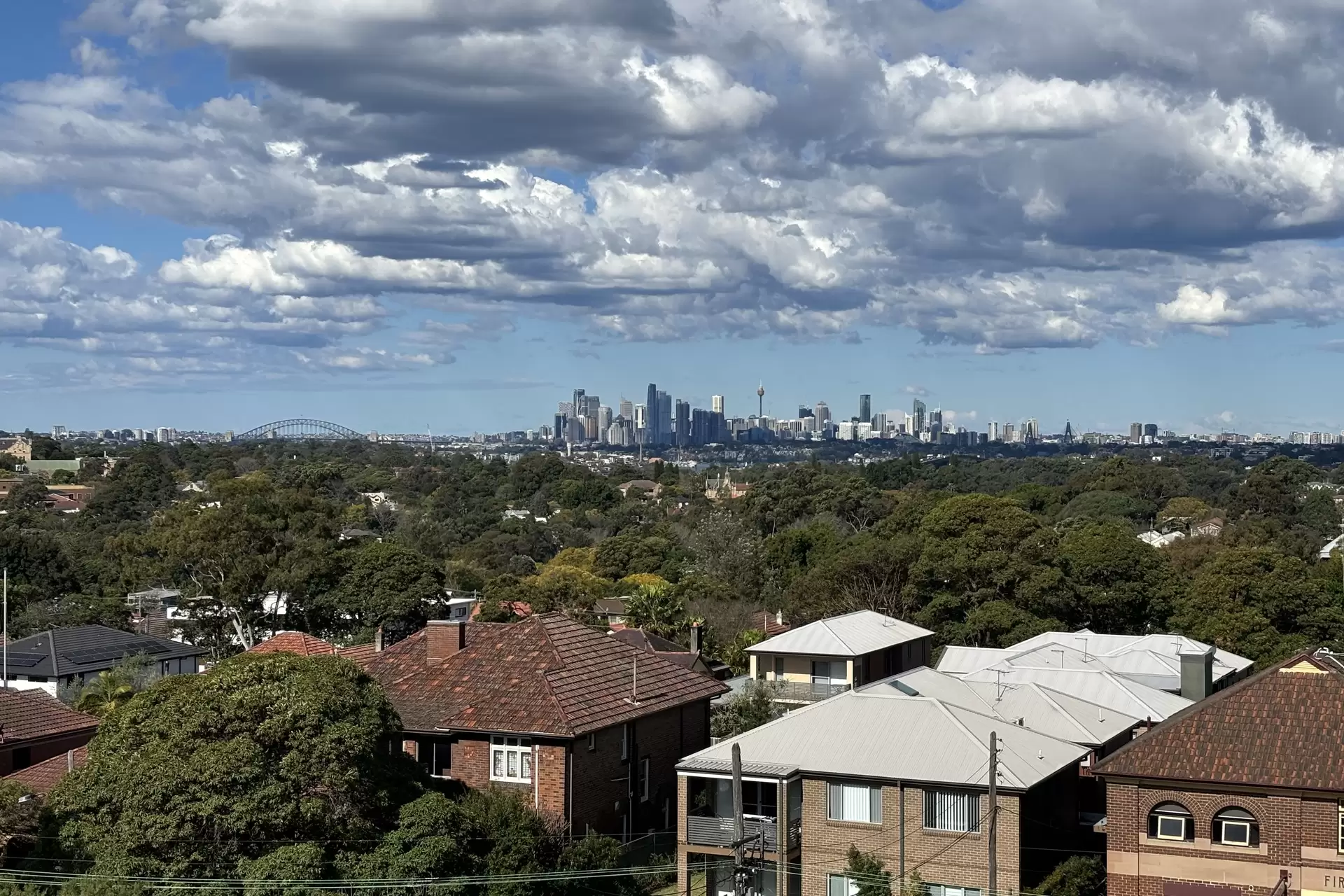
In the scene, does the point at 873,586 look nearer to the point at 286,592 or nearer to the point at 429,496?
the point at 286,592

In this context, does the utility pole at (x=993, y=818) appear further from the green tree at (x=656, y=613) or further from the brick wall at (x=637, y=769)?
the green tree at (x=656, y=613)

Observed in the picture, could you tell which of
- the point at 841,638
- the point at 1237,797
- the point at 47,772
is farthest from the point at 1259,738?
the point at 47,772

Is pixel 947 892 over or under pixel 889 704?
under

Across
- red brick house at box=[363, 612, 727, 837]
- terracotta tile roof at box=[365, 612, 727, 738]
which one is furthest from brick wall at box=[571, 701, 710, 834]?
terracotta tile roof at box=[365, 612, 727, 738]

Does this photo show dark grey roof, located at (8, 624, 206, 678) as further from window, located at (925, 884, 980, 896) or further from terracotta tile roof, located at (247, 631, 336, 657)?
window, located at (925, 884, 980, 896)

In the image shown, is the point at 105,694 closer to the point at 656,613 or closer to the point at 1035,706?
the point at 1035,706

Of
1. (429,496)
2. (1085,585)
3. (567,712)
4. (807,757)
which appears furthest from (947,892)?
(429,496)

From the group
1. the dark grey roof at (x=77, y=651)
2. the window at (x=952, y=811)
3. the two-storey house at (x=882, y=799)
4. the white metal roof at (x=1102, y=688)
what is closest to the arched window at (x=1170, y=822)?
the two-storey house at (x=882, y=799)
